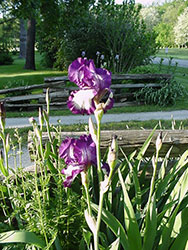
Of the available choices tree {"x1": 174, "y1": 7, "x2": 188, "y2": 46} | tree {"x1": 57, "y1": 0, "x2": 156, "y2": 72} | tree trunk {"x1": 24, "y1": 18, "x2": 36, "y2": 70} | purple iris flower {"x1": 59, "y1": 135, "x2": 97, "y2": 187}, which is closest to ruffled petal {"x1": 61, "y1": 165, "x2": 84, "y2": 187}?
purple iris flower {"x1": 59, "y1": 135, "x2": 97, "y2": 187}

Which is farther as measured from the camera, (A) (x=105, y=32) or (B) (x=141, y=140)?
(A) (x=105, y=32)

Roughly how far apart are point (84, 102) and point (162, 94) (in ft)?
23.8

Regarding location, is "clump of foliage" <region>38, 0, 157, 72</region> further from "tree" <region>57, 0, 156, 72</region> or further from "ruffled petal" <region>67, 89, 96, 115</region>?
"ruffled petal" <region>67, 89, 96, 115</region>

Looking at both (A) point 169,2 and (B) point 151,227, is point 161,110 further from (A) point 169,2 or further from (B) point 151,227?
(A) point 169,2

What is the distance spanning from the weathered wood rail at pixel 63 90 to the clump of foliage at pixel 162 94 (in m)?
0.18

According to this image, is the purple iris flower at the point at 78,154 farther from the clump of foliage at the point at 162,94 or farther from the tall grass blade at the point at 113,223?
the clump of foliage at the point at 162,94

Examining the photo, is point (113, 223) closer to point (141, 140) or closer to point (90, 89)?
point (90, 89)

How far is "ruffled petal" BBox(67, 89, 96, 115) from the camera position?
3.36ft

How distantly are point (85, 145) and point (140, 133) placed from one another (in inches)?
46.1

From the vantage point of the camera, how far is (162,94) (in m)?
7.98

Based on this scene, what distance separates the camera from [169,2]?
96.4m

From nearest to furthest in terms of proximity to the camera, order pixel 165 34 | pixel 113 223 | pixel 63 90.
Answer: pixel 113 223
pixel 63 90
pixel 165 34

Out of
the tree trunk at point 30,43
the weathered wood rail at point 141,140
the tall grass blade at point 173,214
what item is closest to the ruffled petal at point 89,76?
the tall grass blade at point 173,214

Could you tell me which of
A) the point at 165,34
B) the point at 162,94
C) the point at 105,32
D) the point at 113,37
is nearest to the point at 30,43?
the point at 105,32
